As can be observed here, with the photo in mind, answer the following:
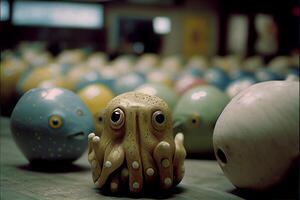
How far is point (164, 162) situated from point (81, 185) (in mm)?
1053

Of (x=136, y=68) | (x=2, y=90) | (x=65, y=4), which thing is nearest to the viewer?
(x=2, y=90)

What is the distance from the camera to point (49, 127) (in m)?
6.75

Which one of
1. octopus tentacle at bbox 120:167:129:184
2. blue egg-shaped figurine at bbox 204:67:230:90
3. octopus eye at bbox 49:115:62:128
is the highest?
octopus eye at bbox 49:115:62:128

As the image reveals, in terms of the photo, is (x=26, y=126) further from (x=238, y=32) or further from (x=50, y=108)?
(x=238, y=32)

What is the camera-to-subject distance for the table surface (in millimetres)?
5578

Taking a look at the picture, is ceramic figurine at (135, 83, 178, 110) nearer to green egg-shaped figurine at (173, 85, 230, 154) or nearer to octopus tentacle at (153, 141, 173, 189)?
green egg-shaped figurine at (173, 85, 230, 154)

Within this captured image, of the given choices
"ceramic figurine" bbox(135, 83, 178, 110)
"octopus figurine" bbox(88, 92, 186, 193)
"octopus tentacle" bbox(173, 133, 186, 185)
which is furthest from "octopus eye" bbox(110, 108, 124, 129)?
"ceramic figurine" bbox(135, 83, 178, 110)

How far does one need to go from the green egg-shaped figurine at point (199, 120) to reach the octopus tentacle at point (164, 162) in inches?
92.1

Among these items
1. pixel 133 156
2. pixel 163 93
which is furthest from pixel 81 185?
pixel 163 93

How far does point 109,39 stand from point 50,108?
1696 centimetres

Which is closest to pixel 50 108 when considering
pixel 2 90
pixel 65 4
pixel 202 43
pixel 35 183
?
pixel 35 183

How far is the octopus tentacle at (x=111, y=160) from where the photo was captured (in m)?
5.50

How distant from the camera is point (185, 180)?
653 centimetres

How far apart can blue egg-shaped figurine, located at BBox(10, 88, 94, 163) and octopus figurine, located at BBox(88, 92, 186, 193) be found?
1.12 metres
